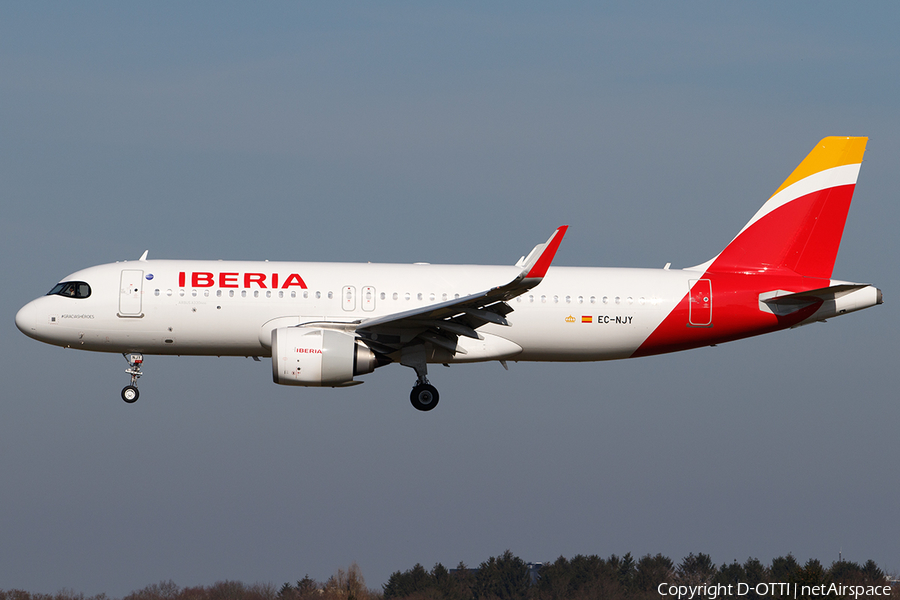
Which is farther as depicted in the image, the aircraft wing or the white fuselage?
the white fuselage

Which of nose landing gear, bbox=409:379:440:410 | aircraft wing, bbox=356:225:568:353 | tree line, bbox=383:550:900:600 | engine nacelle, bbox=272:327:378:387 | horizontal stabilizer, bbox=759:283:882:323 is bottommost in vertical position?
tree line, bbox=383:550:900:600

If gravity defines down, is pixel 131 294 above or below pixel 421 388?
above

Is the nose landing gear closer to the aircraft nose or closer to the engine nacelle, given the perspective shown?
the engine nacelle

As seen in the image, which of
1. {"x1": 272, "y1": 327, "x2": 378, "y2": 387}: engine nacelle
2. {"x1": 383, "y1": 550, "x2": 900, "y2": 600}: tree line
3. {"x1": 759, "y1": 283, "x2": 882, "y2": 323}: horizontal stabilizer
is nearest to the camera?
{"x1": 272, "y1": 327, "x2": 378, "y2": 387}: engine nacelle

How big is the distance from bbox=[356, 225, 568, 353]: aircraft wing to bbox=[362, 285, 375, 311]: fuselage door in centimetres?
39

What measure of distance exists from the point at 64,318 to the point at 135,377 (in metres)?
2.51

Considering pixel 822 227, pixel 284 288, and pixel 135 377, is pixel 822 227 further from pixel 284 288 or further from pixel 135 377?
pixel 135 377

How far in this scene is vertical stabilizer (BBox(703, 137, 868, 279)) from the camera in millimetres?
30188

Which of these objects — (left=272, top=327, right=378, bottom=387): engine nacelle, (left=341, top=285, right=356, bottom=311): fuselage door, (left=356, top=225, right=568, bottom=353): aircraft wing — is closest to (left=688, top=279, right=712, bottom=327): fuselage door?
(left=356, top=225, right=568, bottom=353): aircraft wing

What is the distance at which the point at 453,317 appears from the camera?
1038 inches

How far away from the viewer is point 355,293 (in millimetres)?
27766

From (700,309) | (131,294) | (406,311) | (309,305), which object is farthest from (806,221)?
(131,294)

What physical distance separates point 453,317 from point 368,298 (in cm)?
277

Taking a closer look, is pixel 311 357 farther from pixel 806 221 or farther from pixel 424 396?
pixel 806 221
